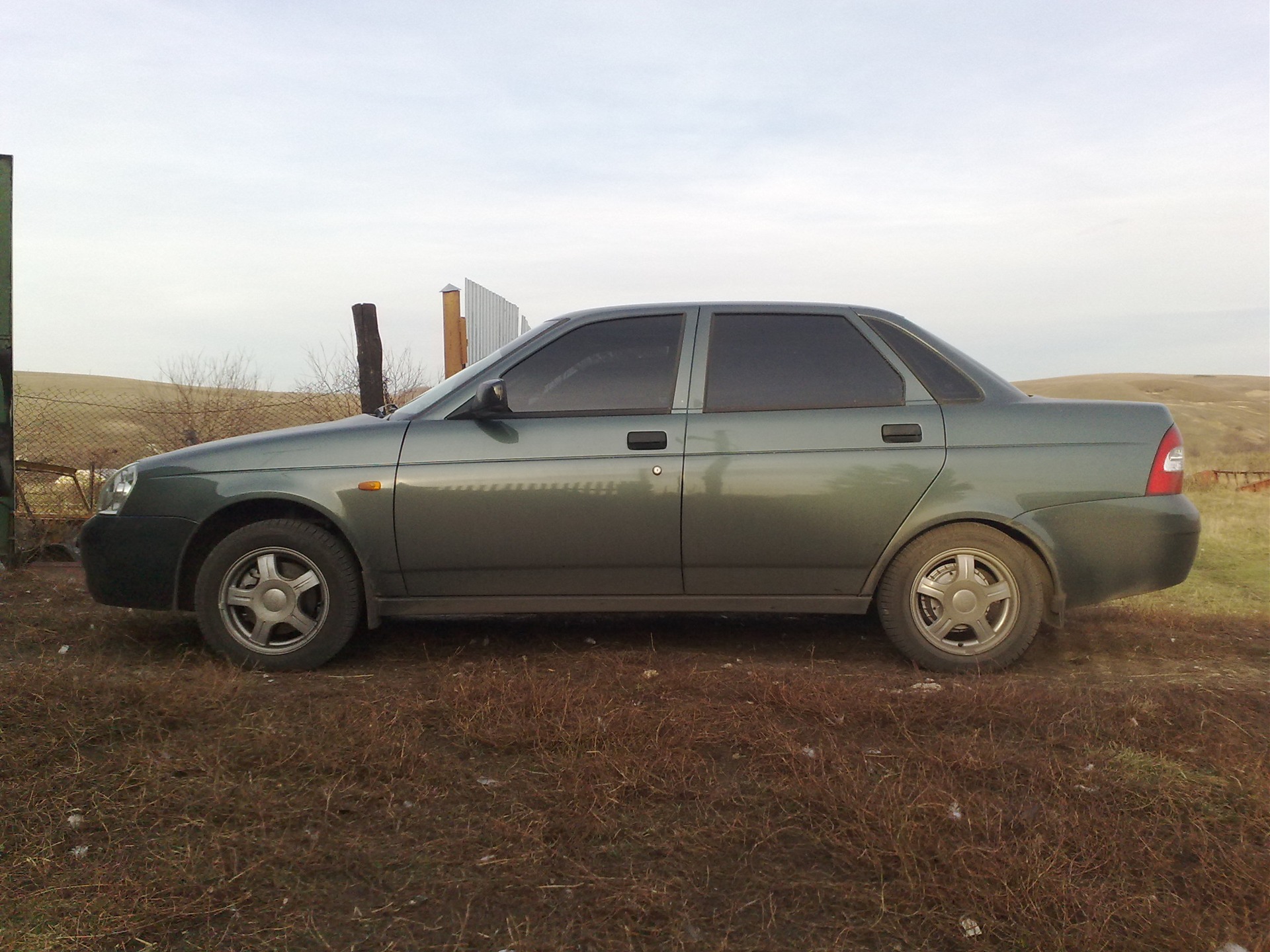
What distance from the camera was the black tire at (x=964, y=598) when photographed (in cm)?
463

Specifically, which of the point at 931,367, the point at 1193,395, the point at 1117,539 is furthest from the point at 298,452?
the point at 1193,395

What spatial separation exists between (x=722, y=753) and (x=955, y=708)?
1008mm

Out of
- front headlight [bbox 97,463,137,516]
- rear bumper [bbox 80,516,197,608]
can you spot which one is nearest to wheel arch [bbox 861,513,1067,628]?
rear bumper [bbox 80,516,197,608]

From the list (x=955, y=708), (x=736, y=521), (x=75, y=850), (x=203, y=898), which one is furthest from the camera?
(x=736, y=521)

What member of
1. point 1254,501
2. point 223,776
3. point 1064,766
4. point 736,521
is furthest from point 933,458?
point 1254,501

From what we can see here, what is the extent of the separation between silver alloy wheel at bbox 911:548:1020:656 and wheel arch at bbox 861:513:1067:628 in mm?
135

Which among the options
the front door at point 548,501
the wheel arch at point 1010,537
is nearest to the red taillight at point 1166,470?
the wheel arch at point 1010,537

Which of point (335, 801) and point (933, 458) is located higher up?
point (933, 458)

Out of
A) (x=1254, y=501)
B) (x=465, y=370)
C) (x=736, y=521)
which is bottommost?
(x=1254, y=501)

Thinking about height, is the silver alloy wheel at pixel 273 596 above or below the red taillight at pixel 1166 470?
below

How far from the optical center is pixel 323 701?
4.10m

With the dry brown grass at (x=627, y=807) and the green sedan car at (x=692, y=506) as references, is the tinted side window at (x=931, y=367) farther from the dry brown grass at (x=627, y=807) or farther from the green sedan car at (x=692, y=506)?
the dry brown grass at (x=627, y=807)

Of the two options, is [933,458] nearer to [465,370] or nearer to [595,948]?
[465,370]

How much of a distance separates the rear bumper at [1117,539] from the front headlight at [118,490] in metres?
4.11
